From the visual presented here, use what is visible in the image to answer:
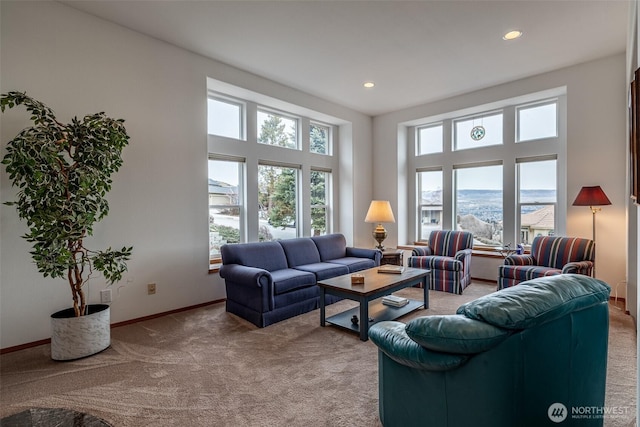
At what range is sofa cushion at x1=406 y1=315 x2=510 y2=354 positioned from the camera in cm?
121

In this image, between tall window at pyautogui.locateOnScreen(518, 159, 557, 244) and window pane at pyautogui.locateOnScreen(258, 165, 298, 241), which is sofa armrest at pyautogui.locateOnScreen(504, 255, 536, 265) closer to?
tall window at pyautogui.locateOnScreen(518, 159, 557, 244)

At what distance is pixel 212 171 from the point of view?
4.37m

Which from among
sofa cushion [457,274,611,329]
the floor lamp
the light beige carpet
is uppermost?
the floor lamp

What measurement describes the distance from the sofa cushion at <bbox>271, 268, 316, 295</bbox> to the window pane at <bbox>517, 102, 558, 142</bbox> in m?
4.04

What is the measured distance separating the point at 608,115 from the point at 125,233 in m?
5.85

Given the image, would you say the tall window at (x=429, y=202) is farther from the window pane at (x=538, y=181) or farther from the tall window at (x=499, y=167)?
the window pane at (x=538, y=181)

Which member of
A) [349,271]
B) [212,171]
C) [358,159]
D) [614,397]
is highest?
[358,159]

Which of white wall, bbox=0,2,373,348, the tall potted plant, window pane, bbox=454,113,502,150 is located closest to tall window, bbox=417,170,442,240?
window pane, bbox=454,113,502,150

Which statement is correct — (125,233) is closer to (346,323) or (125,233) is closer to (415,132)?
(346,323)

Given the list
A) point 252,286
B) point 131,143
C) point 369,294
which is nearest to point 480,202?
point 369,294

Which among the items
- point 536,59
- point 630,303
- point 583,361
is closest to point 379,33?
point 536,59

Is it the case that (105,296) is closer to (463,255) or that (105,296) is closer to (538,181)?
(463,255)

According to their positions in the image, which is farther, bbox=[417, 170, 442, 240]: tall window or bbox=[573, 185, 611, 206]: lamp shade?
bbox=[417, 170, 442, 240]: tall window

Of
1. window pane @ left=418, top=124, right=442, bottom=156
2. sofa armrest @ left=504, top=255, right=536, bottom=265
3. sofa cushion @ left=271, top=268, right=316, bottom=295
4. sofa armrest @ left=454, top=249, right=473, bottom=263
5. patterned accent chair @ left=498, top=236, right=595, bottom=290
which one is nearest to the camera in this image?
sofa cushion @ left=271, top=268, right=316, bottom=295
